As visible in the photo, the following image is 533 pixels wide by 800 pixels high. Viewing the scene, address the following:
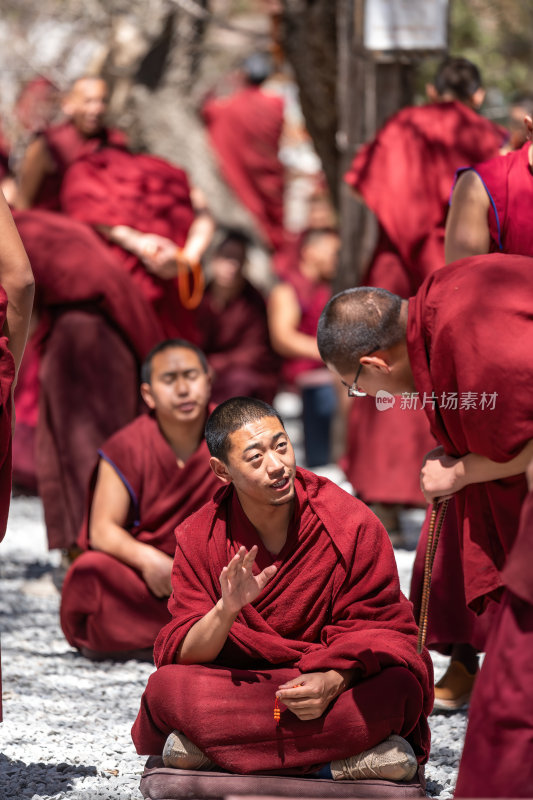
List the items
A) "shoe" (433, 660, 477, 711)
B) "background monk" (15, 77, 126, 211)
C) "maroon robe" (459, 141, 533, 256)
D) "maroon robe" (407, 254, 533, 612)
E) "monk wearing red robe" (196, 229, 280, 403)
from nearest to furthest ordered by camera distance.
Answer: "maroon robe" (407, 254, 533, 612), "maroon robe" (459, 141, 533, 256), "shoe" (433, 660, 477, 711), "background monk" (15, 77, 126, 211), "monk wearing red robe" (196, 229, 280, 403)

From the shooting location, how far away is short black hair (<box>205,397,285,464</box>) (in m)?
3.20

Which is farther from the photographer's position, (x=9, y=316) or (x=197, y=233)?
(x=197, y=233)

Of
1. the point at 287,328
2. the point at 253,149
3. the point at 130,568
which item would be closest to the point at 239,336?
the point at 287,328

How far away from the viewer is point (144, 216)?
5.80 metres

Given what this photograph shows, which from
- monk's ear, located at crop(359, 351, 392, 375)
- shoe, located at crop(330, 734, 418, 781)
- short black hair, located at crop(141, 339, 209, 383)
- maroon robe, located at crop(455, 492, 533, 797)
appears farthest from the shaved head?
maroon robe, located at crop(455, 492, 533, 797)

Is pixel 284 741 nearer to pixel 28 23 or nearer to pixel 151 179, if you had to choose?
pixel 151 179

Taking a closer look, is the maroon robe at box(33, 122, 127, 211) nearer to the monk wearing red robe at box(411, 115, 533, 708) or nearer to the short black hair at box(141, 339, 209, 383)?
the short black hair at box(141, 339, 209, 383)

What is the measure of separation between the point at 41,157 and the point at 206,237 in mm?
834

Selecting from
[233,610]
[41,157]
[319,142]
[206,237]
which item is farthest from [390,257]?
[233,610]

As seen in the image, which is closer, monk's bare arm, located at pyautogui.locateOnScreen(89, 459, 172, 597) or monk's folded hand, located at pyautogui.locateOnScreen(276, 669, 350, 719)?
monk's folded hand, located at pyautogui.locateOnScreen(276, 669, 350, 719)

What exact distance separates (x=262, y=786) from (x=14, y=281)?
51.3 inches

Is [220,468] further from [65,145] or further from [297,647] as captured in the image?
[65,145]

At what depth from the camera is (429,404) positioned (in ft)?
9.85

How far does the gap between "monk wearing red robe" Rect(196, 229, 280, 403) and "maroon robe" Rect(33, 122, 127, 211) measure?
1.97 m
